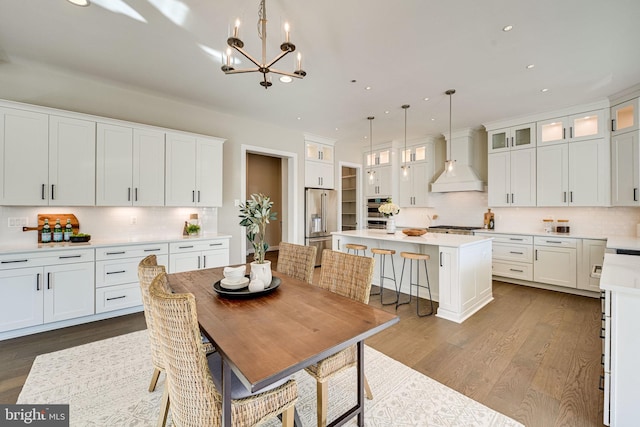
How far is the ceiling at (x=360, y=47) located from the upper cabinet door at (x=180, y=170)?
2.29 feet

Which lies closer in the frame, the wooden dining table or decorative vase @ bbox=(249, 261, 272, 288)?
the wooden dining table

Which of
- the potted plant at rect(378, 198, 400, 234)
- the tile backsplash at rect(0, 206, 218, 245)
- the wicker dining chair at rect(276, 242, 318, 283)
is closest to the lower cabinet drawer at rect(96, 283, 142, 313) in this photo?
the tile backsplash at rect(0, 206, 218, 245)

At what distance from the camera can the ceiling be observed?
7.33ft

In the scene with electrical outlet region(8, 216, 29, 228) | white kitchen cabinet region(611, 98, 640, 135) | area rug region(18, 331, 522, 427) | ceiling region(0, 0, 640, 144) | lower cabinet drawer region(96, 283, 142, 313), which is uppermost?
ceiling region(0, 0, 640, 144)

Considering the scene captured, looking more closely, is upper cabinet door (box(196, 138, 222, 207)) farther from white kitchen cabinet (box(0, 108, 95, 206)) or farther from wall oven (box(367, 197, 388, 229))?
wall oven (box(367, 197, 388, 229))

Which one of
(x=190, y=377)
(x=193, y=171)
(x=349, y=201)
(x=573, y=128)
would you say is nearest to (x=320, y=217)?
(x=349, y=201)

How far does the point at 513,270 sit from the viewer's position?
4.84 metres

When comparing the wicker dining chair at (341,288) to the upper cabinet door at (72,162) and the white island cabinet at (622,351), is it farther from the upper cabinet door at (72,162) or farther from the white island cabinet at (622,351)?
the upper cabinet door at (72,162)

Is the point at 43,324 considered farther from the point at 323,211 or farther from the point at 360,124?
the point at 360,124

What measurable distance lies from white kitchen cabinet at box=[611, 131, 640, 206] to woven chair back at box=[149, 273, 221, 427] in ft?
18.4

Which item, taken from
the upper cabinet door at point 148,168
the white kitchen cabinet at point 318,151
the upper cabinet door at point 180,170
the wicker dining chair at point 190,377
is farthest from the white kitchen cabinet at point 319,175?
the wicker dining chair at point 190,377

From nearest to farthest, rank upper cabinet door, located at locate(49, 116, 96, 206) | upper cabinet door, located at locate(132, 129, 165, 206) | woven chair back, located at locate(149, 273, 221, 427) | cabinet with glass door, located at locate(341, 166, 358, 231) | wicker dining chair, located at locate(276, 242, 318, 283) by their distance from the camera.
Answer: woven chair back, located at locate(149, 273, 221, 427) < wicker dining chair, located at locate(276, 242, 318, 283) < upper cabinet door, located at locate(49, 116, 96, 206) < upper cabinet door, located at locate(132, 129, 165, 206) < cabinet with glass door, located at locate(341, 166, 358, 231)

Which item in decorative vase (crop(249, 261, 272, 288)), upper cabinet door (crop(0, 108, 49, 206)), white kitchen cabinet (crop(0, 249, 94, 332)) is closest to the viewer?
decorative vase (crop(249, 261, 272, 288))

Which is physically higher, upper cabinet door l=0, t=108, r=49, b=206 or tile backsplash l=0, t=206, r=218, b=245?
upper cabinet door l=0, t=108, r=49, b=206
